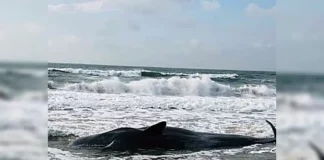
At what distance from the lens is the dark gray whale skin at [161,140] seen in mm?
2879

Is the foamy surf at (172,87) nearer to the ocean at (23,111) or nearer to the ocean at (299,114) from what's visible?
the ocean at (299,114)

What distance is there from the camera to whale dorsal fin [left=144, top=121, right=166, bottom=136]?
2879 millimetres

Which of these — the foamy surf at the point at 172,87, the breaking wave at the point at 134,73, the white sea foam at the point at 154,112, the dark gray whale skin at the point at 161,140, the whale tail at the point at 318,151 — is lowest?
the whale tail at the point at 318,151

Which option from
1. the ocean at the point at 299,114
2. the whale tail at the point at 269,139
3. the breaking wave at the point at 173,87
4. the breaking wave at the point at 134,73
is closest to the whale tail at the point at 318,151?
the ocean at the point at 299,114

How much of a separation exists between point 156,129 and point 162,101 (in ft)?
0.53

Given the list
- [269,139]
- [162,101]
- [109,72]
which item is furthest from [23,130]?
[269,139]

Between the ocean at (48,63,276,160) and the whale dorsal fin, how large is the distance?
0.15 feet

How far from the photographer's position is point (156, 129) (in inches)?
114

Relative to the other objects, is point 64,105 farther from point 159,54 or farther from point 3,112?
point 159,54

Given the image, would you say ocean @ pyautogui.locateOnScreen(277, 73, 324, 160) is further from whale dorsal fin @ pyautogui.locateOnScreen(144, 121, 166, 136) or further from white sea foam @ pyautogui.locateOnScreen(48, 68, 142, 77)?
white sea foam @ pyautogui.locateOnScreen(48, 68, 142, 77)

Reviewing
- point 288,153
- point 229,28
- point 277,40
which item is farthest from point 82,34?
point 288,153

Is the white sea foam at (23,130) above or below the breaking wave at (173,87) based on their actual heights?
below

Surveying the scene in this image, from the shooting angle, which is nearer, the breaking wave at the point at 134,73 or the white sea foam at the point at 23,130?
the white sea foam at the point at 23,130

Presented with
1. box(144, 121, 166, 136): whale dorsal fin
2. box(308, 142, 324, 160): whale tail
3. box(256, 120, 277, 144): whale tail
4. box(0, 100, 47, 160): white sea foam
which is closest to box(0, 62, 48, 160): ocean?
box(0, 100, 47, 160): white sea foam
